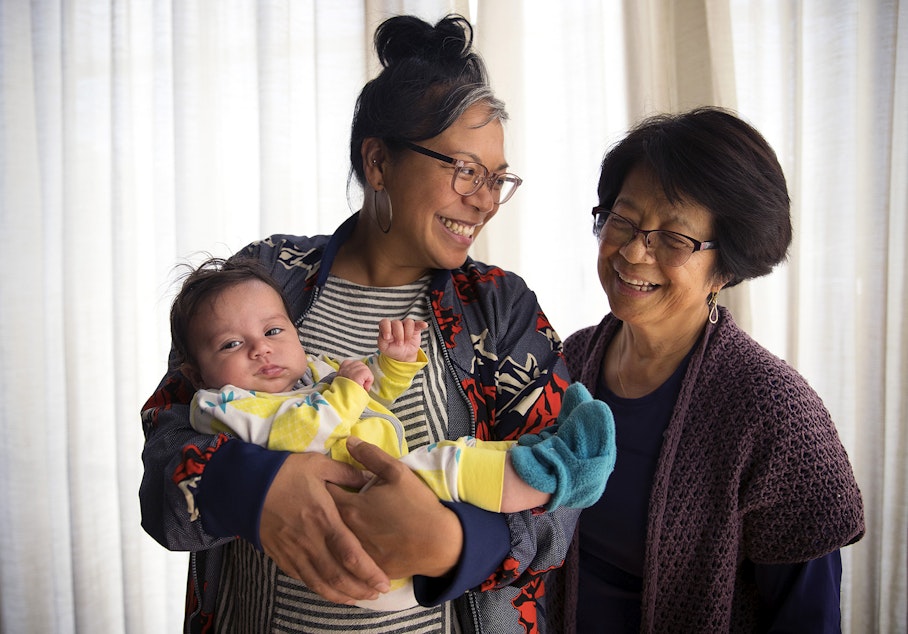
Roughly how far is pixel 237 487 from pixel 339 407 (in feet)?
0.67

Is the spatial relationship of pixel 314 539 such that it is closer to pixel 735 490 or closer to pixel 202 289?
pixel 202 289

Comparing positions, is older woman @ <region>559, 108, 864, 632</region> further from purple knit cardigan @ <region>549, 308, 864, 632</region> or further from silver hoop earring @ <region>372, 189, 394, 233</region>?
silver hoop earring @ <region>372, 189, 394, 233</region>

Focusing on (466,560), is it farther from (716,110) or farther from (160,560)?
(160,560)

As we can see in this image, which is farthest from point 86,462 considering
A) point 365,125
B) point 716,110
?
point 716,110

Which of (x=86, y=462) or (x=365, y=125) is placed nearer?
(x=365, y=125)

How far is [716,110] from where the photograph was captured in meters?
1.63

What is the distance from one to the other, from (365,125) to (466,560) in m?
0.99

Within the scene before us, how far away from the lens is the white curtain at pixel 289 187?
7.33 feet

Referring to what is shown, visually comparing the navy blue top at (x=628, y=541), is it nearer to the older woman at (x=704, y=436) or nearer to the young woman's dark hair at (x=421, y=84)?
the older woman at (x=704, y=436)

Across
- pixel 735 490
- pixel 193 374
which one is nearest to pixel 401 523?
pixel 193 374

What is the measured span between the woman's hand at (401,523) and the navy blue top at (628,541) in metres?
0.69

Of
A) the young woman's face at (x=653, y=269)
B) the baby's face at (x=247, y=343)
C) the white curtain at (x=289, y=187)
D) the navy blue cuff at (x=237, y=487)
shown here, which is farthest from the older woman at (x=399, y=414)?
the white curtain at (x=289, y=187)

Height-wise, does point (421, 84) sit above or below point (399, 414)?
above

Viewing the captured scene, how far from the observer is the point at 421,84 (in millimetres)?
1461
